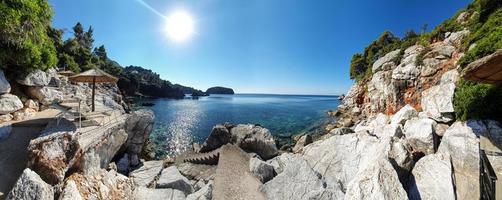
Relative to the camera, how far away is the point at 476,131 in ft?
28.9

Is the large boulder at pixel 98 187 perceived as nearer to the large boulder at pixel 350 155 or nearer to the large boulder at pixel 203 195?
the large boulder at pixel 203 195

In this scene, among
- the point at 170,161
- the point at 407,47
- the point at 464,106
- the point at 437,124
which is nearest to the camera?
the point at 464,106

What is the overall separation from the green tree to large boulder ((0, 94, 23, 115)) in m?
1.80

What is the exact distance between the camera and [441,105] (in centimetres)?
1162

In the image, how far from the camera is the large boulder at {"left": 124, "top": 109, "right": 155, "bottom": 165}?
1445 cm

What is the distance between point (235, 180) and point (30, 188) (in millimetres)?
8211

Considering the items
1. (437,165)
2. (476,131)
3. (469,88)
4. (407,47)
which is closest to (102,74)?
(437,165)

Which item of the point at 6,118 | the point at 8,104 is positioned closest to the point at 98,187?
the point at 6,118

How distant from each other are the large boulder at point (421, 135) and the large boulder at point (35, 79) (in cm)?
2167

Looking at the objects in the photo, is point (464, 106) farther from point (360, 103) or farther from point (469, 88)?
point (360, 103)

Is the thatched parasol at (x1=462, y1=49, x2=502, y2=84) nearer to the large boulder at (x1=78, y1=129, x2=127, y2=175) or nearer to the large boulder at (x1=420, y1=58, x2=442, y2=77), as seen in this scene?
the large boulder at (x1=420, y1=58, x2=442, y2=77)

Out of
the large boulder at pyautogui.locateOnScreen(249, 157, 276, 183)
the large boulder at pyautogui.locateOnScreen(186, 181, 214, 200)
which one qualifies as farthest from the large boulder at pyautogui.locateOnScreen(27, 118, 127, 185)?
the large boulder at pyautogui.locateOnScreen(249, 157, 276, 183)

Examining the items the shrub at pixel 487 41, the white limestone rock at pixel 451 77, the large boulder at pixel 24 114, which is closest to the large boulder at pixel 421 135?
the shrub at pixel 487 41

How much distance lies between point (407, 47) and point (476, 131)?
2111 cm
